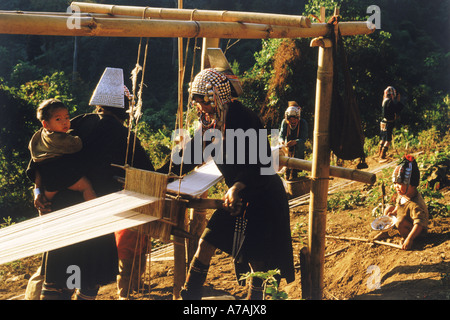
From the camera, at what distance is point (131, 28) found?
100 inches

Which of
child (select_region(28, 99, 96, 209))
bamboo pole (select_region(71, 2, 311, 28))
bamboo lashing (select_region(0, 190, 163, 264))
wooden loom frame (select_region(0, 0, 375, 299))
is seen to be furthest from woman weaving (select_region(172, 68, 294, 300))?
child (select_region(28, 99, 96, 209))

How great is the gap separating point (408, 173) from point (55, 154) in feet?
9.43

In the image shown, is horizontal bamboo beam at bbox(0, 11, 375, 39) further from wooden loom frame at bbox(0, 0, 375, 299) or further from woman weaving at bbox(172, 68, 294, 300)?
woman weaving at bbox(172, 68, 294, 300)

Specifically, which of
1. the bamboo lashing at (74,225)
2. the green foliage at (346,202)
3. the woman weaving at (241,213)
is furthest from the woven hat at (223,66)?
the green foliage at (346,202)

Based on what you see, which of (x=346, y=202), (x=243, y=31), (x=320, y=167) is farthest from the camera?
(x=346, y=202)

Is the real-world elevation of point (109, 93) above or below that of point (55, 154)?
above

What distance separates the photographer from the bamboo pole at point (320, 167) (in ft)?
10.9

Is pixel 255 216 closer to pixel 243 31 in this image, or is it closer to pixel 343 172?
pixel 343 172

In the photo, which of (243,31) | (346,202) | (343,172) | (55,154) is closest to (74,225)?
(55,154)

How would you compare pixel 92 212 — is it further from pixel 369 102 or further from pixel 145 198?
pixel 369 102

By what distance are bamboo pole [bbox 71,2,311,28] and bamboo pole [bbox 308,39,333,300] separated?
14.4 inches

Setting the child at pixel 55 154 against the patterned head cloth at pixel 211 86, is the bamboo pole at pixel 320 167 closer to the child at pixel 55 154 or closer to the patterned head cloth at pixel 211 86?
the patterned head cloth at pixel 211 86

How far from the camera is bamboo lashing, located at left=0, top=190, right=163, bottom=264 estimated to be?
8.13 ft

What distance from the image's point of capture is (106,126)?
3.23 m
